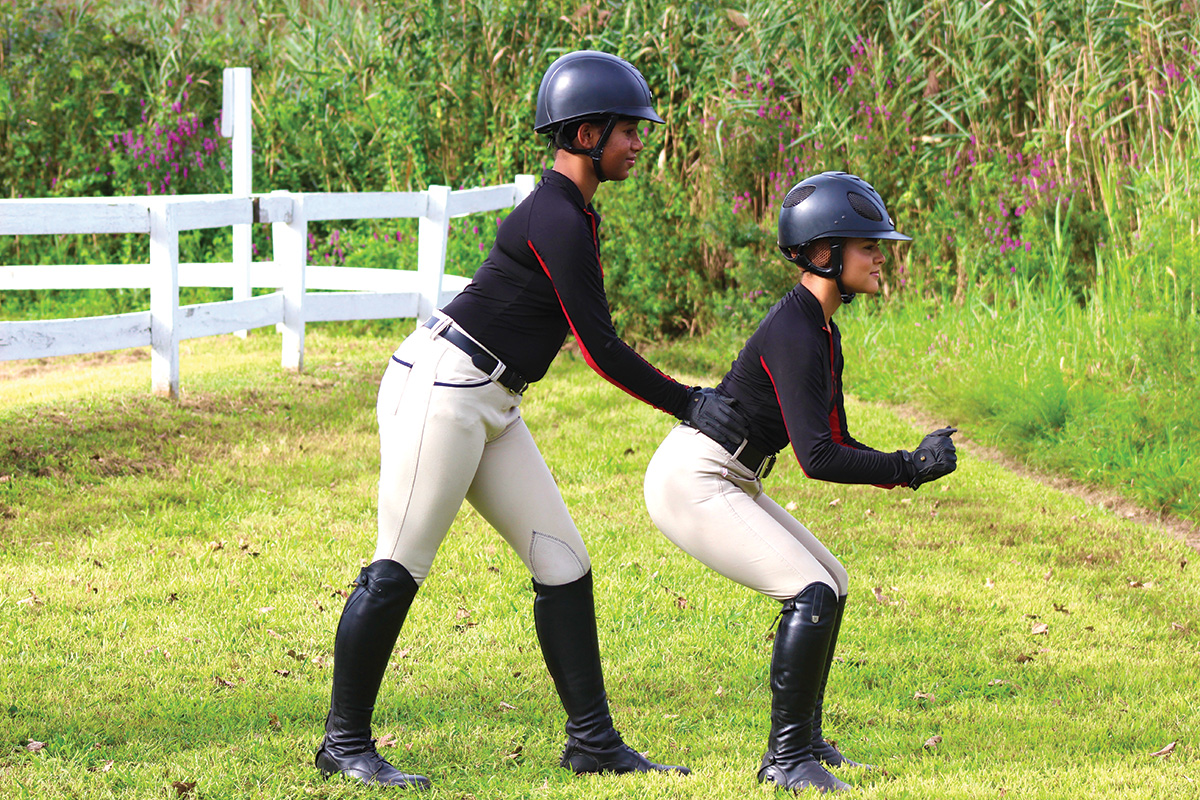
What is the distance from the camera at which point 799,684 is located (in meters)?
3.74

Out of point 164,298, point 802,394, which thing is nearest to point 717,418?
point 802,394

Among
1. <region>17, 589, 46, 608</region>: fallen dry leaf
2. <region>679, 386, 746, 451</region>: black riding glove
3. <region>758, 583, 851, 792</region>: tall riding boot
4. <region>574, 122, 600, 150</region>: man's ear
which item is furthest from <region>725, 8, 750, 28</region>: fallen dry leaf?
<region>758, 583, 851, 792</region>: tall riding boot

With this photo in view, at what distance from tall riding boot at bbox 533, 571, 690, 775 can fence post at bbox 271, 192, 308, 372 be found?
656cm

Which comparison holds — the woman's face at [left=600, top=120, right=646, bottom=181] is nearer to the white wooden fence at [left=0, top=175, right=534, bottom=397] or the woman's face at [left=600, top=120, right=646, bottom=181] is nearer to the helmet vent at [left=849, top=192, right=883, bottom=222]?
the helmet vent at [left=849, top=192, right=883, bottom=222]

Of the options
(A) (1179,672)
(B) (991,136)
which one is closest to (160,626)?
(A) (1179,672)

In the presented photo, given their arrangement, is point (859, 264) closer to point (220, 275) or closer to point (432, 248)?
point (432, 248)

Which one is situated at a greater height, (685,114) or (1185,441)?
(685,114)

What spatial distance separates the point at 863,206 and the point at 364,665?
194 cm

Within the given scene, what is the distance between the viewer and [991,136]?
1177 cm

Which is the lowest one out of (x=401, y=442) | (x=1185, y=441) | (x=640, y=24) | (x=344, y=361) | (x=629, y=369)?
(x=344, y=361)

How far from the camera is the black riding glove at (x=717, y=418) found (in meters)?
3.81

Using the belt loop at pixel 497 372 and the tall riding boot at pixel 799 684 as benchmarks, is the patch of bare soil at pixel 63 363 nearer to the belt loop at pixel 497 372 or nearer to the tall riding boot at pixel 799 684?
the belt loop at pixel 497 372

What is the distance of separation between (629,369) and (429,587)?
2.60 meters

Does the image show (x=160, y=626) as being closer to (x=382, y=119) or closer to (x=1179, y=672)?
(x=1179, y=672)
